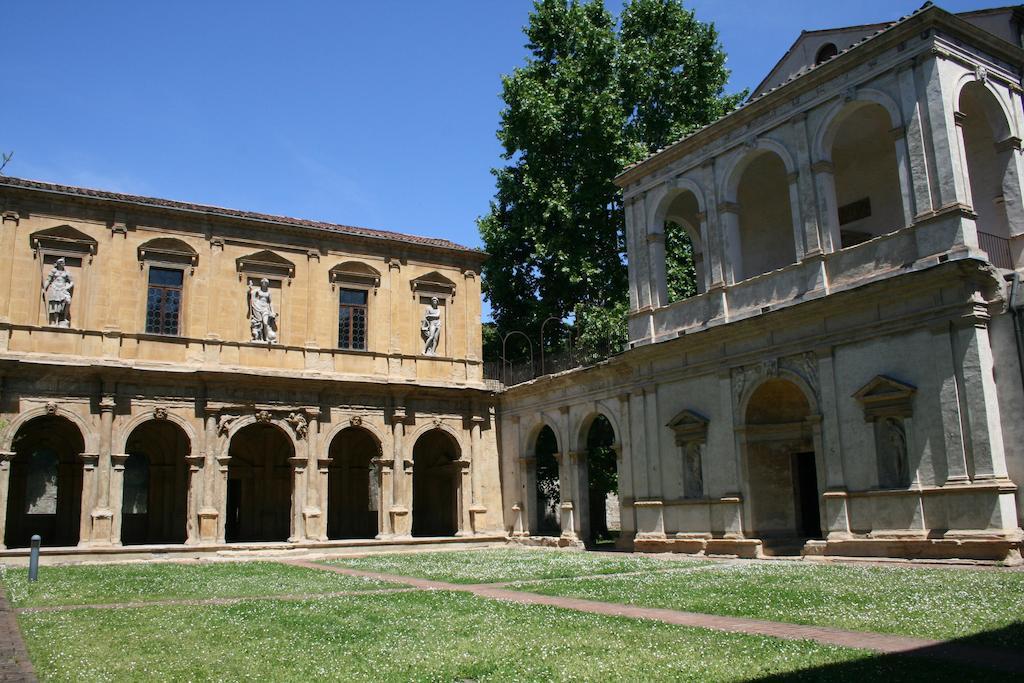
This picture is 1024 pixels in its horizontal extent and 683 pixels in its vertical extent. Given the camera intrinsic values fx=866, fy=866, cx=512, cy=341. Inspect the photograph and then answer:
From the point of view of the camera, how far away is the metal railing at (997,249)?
1769 cm

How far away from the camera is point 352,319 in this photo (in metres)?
29.9

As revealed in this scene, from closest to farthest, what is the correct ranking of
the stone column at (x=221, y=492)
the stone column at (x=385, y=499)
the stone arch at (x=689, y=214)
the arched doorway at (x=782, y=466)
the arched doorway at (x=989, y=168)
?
the arched doorway at (x=989, y=168) → the arched doorway at (x=782, y=466) → the stone arch at (x=689, y=214) → the stone column at (x=221, y=492) → the stone column at (x=385, y=499)

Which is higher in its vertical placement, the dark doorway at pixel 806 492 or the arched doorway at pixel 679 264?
the arched doorway at pixel 679 264

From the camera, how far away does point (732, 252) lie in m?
21.8

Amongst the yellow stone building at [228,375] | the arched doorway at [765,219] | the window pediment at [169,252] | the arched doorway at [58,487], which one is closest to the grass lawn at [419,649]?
the yellow stone building at [228,375]

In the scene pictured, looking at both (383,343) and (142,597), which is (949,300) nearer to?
(142,597)

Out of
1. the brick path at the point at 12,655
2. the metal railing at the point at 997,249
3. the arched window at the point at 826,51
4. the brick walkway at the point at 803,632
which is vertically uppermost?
the arched window at the point at 826,51

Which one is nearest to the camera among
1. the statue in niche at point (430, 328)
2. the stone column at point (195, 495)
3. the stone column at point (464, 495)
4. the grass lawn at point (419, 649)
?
the grass lawn at point (419, 649)

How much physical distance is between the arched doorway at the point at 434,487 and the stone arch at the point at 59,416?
38.3ft

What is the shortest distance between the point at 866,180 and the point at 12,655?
2102 cm

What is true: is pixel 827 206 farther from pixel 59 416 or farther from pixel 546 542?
pixel 59 416

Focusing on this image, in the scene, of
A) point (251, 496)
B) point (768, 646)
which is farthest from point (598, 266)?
point (768, 646)

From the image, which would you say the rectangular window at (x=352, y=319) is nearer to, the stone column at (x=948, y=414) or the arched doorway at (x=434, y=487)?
the arched doorway at (x=434, y=487)

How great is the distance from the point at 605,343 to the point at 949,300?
15.1 m
